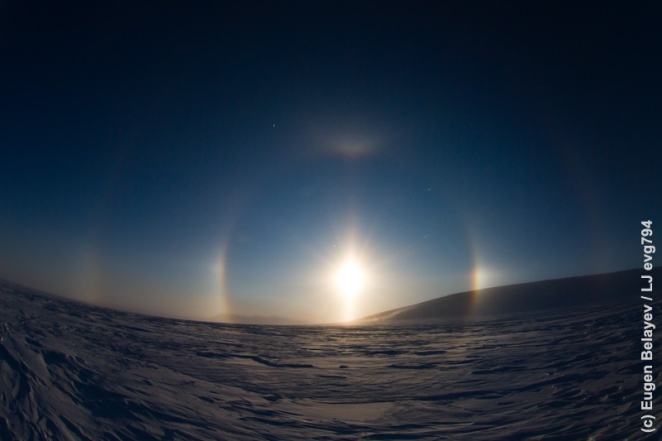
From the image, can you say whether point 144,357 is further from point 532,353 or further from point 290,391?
point 532,353

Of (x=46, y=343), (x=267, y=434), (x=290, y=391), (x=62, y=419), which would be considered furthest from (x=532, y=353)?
(x=46, y=343)

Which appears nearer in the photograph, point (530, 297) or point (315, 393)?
point (315, 393)

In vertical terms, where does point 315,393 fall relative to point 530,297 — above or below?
below

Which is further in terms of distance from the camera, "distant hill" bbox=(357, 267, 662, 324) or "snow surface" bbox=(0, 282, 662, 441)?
"distant hill" bbox=(357, 267, 662, 324)

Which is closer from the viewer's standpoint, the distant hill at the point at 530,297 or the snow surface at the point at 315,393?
the snow surface at the point at 315,393
